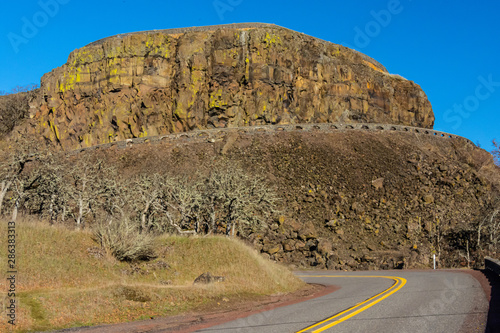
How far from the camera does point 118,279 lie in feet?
57.2

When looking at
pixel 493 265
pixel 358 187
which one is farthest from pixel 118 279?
pixel 358 187

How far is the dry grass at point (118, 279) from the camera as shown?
1168 centimetres

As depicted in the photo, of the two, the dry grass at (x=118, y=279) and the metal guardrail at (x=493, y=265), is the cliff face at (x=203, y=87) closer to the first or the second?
the metal guardrail at (x=493, y=265)

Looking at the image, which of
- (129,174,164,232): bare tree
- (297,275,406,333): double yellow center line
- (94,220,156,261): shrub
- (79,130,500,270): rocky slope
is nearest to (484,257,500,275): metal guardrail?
(297,275,406,333): double yellow center line

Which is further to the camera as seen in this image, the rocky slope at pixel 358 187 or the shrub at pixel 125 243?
the rocky slope at pixel 358 187

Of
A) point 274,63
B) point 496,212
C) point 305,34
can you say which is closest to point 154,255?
point 496,212

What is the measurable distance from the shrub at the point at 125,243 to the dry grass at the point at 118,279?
48cm

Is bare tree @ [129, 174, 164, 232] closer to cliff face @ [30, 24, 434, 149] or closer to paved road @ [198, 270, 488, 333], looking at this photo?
paved road @ [198, 270, 488, 333]

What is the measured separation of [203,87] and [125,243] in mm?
58556

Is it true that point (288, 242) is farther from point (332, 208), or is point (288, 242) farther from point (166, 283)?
point (166, 283)

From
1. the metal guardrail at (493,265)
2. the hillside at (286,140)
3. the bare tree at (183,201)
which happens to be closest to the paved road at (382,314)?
the metal guardrail at (493,265)

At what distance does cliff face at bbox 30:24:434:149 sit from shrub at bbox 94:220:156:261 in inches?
2144

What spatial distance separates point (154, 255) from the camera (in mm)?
20406

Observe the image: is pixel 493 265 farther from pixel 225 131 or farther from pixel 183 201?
pixel 225 131
